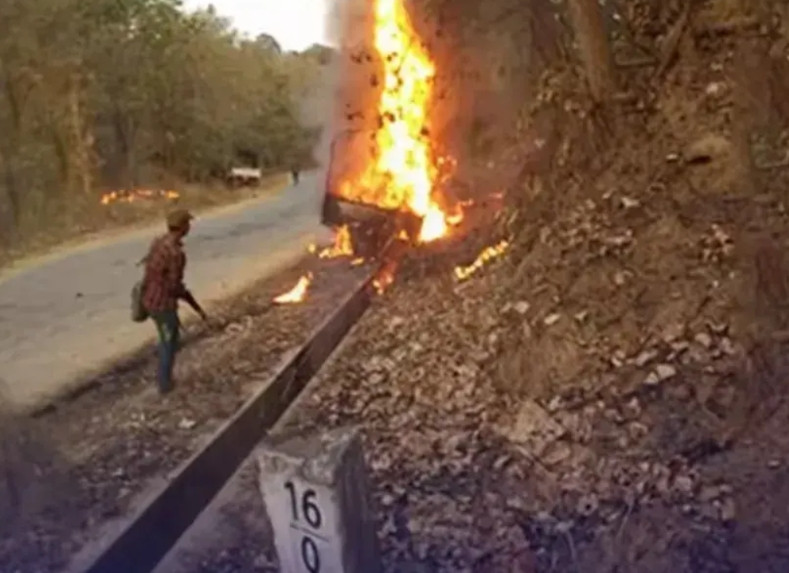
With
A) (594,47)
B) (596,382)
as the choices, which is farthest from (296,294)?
(594,47)

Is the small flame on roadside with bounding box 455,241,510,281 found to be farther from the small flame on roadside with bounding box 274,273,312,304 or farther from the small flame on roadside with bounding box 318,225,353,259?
the small flame on roadside with bounding box 274,273,312,304

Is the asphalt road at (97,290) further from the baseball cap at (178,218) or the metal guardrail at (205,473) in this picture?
the metal guardrail at (205,473)

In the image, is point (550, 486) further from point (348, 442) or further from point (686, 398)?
point (348, 442)

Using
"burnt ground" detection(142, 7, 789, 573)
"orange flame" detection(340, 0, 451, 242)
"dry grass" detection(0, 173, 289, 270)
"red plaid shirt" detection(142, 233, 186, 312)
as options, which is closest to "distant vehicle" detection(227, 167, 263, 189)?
"dry grass" detection(0, 173, 289, 270)

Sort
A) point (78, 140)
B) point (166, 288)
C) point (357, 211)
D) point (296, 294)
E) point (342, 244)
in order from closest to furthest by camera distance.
→ point (78, 140) → point (166, 288) → point (296, 294) → point (342, 244) → point (357, 211)

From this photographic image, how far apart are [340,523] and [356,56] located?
4859mm

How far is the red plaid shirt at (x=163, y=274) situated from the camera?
4566 mm

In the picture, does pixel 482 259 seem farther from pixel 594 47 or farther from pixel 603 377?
pixel 603 377

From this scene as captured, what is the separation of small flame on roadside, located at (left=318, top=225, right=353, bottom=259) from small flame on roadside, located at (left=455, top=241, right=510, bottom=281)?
664 millimetres

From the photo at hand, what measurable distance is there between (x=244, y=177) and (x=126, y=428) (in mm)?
1173

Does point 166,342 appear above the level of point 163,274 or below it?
below

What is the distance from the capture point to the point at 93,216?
4297mm

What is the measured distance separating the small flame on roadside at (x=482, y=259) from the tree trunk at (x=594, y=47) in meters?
0.98

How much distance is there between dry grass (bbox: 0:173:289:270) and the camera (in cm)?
409
